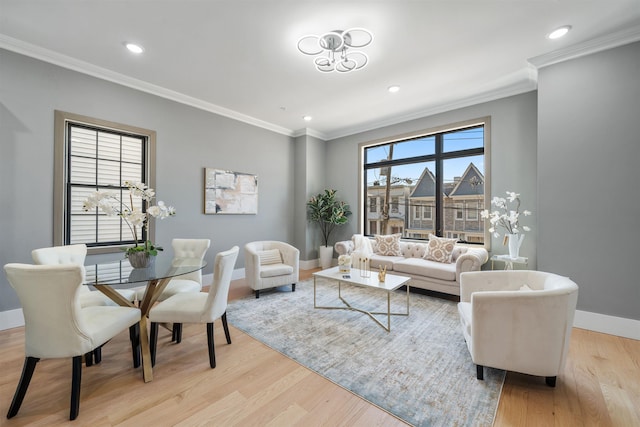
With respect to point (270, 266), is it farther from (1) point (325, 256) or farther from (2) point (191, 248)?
(1) point (325, 256)

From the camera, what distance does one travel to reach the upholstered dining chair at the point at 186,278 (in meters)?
2.65

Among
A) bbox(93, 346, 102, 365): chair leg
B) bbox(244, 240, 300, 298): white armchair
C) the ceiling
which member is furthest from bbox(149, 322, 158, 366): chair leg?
the ceiling

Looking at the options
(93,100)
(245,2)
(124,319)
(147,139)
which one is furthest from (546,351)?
(93,100)

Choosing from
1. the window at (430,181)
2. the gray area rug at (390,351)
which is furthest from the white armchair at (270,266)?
the window at (430,181)

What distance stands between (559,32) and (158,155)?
509 centimetres

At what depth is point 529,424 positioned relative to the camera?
1.57 meters

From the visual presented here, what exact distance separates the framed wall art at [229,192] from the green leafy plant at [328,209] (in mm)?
1251

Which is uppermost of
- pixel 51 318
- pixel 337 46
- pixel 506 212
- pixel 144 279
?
pixel 337 46

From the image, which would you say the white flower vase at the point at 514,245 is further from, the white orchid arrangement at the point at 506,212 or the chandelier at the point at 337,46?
the chandelier at the point at 337,46

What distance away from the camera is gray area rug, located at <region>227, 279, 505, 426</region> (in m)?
1.73

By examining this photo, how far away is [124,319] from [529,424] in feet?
9.03

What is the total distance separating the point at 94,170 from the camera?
11.3 ft

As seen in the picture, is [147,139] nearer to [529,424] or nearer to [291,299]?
[291,299]

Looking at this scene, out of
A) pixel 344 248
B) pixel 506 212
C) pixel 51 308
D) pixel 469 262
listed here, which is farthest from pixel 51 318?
pixel 506 212
